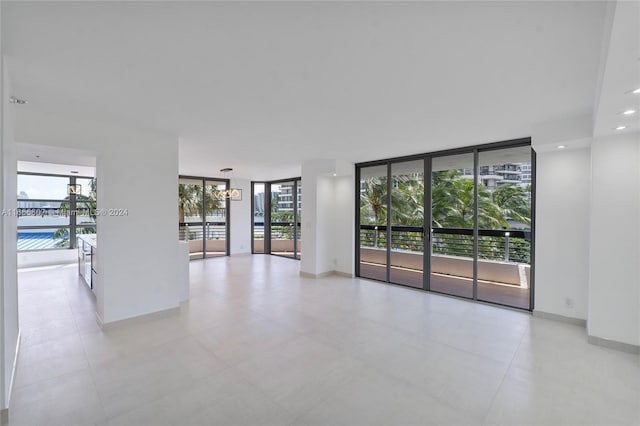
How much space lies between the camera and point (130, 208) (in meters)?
3.78

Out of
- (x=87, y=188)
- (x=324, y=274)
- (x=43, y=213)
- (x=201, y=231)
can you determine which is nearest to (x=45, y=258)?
(x=43, y=213)

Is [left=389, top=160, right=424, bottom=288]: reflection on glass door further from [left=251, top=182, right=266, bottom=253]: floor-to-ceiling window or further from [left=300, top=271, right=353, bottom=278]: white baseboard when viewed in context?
[left=251, top=182, right=266, bottom=253]: floor-to-ceiling window

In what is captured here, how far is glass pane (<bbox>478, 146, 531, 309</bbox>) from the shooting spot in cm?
453

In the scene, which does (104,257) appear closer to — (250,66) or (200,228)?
(250,66)

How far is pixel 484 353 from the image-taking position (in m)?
3.03

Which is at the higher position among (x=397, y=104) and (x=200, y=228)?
(x=397, y=104)

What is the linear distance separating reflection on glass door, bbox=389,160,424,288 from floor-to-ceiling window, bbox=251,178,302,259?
12.9 feet

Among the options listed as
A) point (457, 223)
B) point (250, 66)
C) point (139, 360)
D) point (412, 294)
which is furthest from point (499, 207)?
point (139, 360)

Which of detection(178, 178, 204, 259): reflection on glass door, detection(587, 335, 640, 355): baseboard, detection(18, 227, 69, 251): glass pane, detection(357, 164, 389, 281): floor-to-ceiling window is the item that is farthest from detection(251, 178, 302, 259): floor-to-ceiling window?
detection(587, 335, 640, 355): baseboard

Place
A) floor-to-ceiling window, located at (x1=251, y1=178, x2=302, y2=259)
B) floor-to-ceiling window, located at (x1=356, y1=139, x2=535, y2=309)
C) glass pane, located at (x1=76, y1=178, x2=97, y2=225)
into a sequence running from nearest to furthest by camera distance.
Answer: floor-to-ceiling window, located at (x1=356, y1=139, x2=535, y2=309), glass pane, located at (x1=76, y1=178, x2=97, y2=225), floor-to-ceiling window, located at (x1=251, y1=178, x2=302, y2=259)

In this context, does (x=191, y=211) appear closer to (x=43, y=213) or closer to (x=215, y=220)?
(x=215, y=220)

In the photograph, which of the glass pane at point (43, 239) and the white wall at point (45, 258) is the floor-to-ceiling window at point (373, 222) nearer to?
the white wall at point (45, 258)

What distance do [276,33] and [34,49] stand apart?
68.8 inches

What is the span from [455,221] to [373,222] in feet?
5.69
